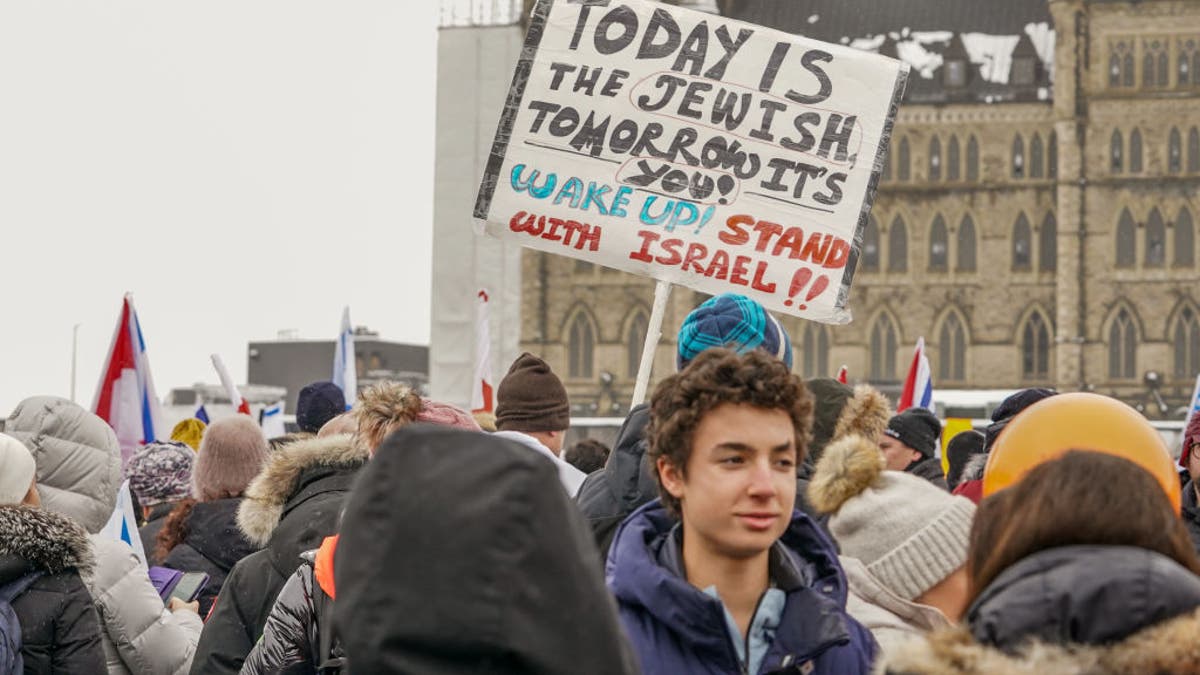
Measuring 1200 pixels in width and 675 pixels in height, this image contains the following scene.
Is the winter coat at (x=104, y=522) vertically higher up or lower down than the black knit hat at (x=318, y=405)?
lower down

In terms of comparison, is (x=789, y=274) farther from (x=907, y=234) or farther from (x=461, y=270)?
(x=907, y=234)

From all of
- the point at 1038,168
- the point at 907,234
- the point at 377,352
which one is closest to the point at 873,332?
the point at 907,234

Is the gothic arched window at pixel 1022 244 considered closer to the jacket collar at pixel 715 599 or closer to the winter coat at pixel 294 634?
the winter coat at pixel 294 634

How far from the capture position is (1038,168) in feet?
165

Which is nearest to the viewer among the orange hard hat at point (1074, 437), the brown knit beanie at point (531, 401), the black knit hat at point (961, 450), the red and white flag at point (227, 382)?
the orange hard hat at point (1074, 437)

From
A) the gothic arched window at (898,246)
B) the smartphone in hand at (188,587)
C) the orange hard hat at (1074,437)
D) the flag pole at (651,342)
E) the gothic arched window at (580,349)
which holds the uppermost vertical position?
the gothic arched window at (898,246)

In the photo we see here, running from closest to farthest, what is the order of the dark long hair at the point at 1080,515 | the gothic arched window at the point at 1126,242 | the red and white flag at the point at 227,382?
the dark long hair at the point at 1080,515 → the red and white flag at the point at 227,382 → the gothic arched window at the point at 1126,242

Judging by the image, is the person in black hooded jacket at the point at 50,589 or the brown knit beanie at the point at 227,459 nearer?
the person in black hooded jacket at the point at 50,589

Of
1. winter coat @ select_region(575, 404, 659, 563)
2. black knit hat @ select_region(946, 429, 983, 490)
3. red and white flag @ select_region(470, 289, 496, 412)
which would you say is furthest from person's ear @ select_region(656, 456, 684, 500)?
red and white flag @ select_region(470, 289, 496, 412)

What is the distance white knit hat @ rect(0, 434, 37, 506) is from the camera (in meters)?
5.00

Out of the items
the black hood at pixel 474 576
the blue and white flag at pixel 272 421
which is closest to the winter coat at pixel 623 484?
the black hood at pixel 474 576

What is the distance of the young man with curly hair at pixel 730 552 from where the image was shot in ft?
10.9

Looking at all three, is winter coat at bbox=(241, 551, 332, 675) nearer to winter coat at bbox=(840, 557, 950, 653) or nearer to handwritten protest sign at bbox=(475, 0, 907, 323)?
winter coat at bbox=(840, 557, 950, 653)

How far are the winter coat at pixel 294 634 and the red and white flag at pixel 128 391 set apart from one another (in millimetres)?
7089
